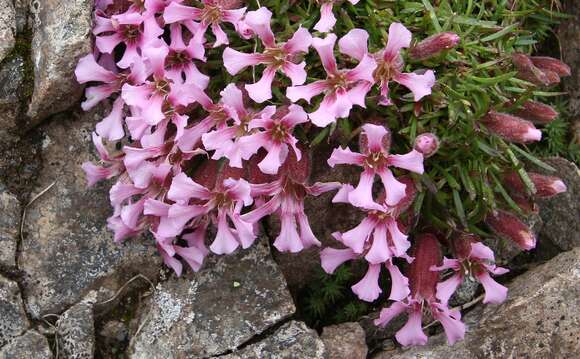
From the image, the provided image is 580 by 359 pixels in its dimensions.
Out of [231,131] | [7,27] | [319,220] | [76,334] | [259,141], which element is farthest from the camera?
[319,220]

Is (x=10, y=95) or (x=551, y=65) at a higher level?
(x=551, y=65)

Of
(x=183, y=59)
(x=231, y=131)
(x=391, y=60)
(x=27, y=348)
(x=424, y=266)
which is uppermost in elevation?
(x=391, y=60)

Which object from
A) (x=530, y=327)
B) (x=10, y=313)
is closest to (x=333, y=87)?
(x=530, y=327)

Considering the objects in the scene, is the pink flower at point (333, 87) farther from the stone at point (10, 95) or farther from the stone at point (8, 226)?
the stone at point (8, 226)

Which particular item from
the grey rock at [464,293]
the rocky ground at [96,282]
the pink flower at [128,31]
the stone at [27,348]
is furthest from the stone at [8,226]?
the grey rock at [464,293]

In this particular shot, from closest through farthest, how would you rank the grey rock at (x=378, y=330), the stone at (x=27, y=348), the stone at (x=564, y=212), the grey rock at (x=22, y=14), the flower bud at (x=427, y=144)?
1. the flower bud at (x=427, y=144)
2. the stone at (x=27, y=348)
3. the grey rock at (x=22, y=14)
4. the grey rock at (x=378, y=330)
5. the stone at (x=564, y=212)

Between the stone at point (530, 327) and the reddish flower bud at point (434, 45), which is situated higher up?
the reddish flower bud at point (434, 45)

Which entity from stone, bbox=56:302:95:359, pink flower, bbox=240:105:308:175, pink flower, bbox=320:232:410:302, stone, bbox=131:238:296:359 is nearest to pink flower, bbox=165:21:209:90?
pink flower, bbox=240:105:308:175

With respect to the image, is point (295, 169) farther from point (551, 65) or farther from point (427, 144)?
point (551, 65)
